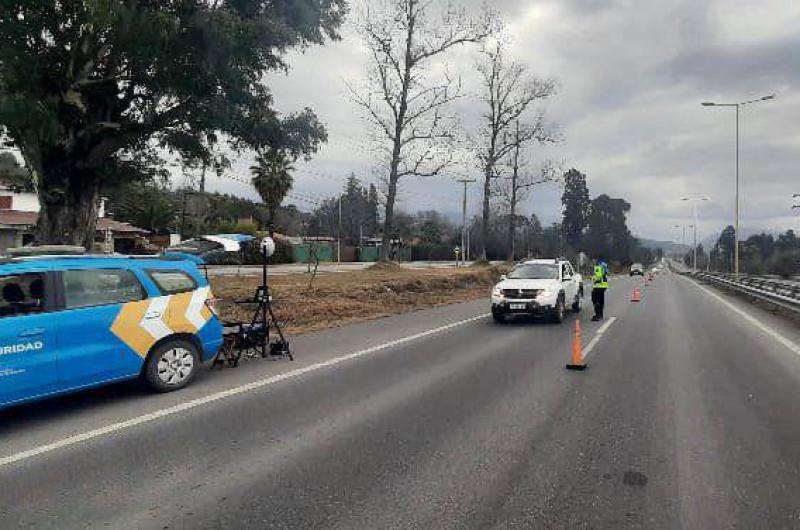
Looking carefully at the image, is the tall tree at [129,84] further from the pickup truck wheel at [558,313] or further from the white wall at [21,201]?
the white wall at [21,201]

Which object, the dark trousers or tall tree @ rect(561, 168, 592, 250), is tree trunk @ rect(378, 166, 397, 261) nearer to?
the dark trousers

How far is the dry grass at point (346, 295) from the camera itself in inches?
577

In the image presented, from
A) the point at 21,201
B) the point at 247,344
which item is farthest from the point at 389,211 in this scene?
the point at 21,201

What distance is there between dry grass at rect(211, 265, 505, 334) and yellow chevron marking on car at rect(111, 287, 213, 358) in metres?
5.36

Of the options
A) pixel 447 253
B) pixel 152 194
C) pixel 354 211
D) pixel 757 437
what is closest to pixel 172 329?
pixel 757 437

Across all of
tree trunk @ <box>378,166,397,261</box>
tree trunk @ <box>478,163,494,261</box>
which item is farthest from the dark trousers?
tree trunk @ <box>478,163,494,261</box>

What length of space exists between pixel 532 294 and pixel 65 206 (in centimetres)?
1385

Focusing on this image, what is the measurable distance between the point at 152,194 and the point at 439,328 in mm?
53020

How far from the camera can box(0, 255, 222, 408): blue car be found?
5734 mm

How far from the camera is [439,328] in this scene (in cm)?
1372

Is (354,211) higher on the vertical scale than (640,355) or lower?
higher

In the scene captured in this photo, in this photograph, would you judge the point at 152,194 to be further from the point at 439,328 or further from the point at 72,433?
the point at 72,433

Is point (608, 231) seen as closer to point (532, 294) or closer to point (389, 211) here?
point (389, 211)

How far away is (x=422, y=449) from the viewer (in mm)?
5012
